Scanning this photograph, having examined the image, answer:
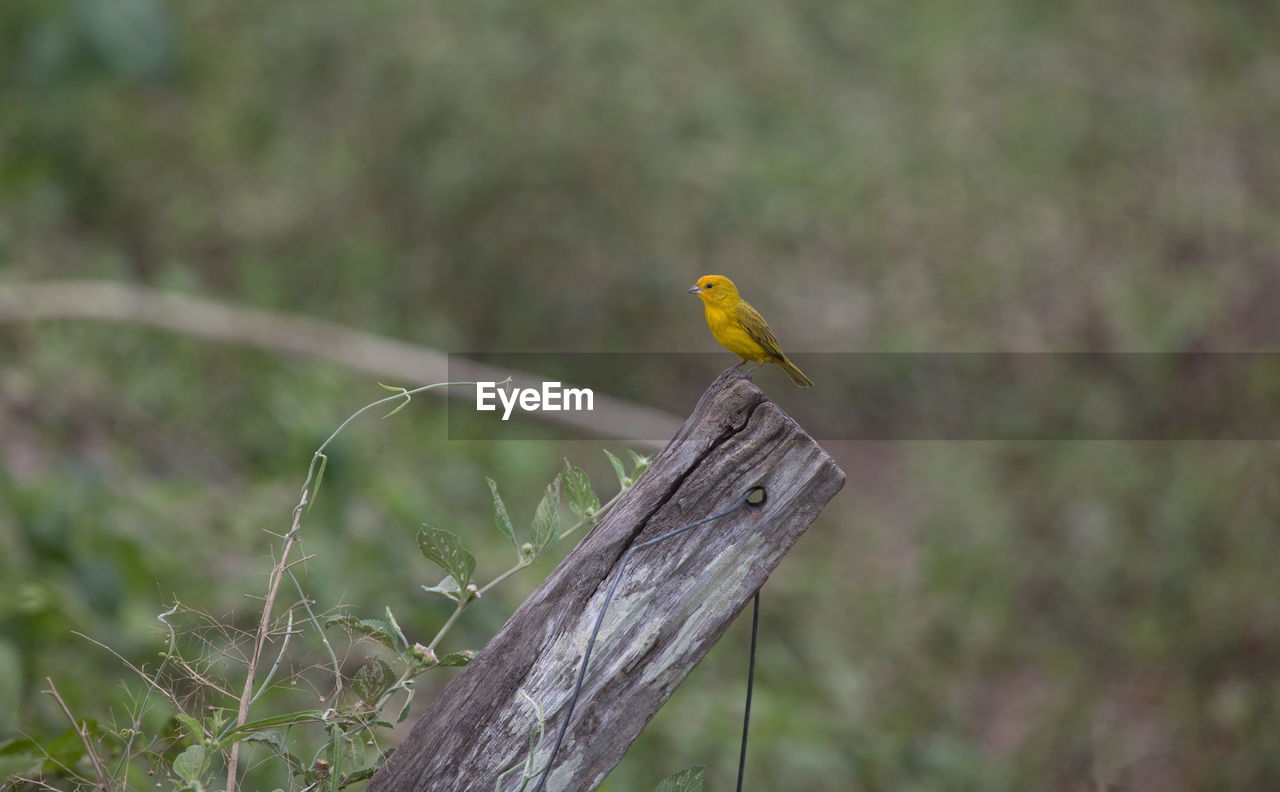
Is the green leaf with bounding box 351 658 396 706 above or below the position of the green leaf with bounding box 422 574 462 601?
below

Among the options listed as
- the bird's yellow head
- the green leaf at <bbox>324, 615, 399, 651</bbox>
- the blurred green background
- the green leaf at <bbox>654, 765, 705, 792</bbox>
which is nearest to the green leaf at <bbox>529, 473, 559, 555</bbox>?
the green leaf at <bbox>324, 615, 399, 651</bbox>

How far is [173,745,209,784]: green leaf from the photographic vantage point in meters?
1.52

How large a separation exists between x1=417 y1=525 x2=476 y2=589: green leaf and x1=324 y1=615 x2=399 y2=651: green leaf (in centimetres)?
12

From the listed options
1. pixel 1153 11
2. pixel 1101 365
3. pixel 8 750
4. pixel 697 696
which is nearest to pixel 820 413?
pixel 1101 365

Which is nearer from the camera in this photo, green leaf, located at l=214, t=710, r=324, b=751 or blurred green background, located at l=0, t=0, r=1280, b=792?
green leaf, located at l=214, t=710, r=324, b=751

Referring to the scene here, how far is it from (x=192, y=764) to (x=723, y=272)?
20.0 ft

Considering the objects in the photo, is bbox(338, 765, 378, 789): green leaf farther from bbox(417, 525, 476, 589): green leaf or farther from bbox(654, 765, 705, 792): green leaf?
bbox(654, 765, 705, 792): green leaf

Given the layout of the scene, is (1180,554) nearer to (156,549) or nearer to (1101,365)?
(1101,365)

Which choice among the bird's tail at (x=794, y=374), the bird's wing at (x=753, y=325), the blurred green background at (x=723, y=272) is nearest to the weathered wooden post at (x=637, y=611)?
the bird's wing at (x=753, y=325)

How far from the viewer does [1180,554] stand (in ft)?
19.7

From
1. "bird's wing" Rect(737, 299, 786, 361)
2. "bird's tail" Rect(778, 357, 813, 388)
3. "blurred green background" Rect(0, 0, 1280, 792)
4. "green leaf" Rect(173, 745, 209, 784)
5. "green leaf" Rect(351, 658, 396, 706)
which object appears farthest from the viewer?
"blurred green background" Rect(0, 0, 1280, 792)

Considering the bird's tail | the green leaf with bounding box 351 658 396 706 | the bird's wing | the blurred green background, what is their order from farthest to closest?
the blurred green background → the bird's tail → the bird's wing → the green leaf with bounding box 351 658 396 706

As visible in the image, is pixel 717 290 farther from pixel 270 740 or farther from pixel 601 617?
pixel 270 740

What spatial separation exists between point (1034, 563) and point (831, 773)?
7.74ft
